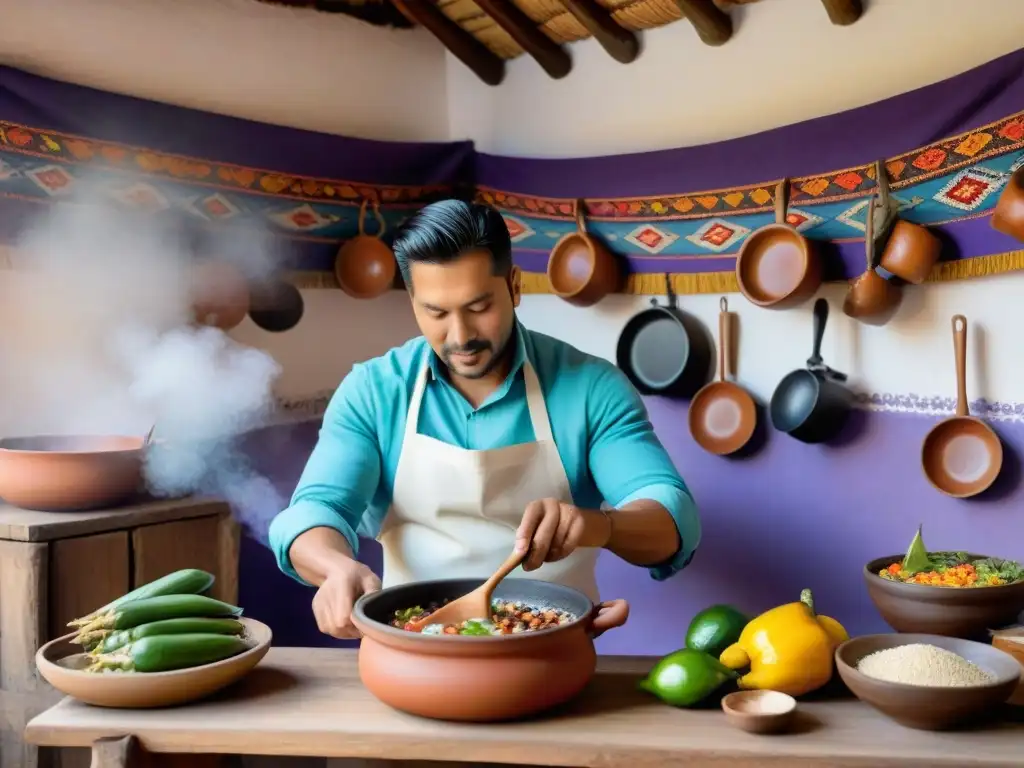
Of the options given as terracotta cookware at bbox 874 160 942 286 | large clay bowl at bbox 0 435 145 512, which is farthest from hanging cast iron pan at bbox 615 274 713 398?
large clay bowl at bbox 0 435 145 512

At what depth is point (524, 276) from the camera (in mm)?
3543

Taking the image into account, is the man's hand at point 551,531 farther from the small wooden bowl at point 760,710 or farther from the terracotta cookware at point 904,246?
the terracotta cookware at point 904,246

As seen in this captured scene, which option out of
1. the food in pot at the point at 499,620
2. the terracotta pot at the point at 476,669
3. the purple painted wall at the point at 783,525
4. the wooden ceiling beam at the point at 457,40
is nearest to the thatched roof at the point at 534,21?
the wooden ceiling beam at the point at 457,40

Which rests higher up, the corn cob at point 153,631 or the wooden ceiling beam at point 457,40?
the wooden ceiling beam at point 457,40

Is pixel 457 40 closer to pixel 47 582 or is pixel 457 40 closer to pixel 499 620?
pixel 47 582

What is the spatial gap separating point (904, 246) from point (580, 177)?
1.22 metres

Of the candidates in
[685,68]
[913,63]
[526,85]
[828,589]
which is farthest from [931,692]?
[526,85]

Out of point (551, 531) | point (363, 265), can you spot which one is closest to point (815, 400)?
point (551, 531)

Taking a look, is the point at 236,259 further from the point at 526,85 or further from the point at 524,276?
the point at 526,85

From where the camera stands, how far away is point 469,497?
1984mm

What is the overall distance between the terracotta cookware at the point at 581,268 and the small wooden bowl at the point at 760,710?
200 centimetres

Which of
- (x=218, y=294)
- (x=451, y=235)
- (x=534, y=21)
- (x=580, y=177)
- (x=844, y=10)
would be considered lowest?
(x=451, y=235)

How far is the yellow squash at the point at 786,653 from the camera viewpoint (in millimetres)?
1381

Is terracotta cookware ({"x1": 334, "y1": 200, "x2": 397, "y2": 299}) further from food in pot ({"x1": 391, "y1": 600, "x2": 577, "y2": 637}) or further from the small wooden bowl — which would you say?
the small wooden bowl
